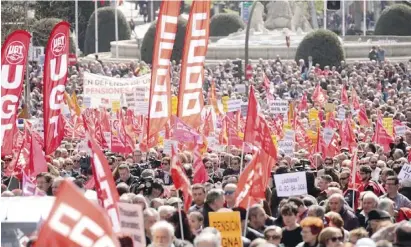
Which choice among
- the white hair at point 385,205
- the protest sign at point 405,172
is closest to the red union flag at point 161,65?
the protest sign at point 405,172

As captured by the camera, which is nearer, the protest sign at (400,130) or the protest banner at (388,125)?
Answer: the protest sign at (400,130)

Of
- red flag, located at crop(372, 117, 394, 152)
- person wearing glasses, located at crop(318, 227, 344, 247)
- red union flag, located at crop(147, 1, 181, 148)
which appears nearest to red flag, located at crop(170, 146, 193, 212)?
person wearing glasses, located at crop(318, 227, 344, 247)

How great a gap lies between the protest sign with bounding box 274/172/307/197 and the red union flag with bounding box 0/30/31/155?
427 centimetres

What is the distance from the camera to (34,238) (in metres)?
10.8

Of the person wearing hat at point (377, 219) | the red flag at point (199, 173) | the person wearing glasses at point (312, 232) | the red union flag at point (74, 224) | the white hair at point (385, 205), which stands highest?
the red union flag at point (74, 224)

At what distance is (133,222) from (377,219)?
223 centimetres

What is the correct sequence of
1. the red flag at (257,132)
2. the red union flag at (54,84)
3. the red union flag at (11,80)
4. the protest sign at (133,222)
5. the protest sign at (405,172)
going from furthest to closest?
1. the red union flag at (54,84)
2. the red union flag at (11,80)
3. the protest sign at (405,172)
4. the red flag at (257,132)
5. the protest sign at (133,222)

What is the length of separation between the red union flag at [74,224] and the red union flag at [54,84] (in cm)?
1034

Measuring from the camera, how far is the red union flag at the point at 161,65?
19.7 metres

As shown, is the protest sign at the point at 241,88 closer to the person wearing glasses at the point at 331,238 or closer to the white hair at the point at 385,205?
the white hair at the point at 385,205

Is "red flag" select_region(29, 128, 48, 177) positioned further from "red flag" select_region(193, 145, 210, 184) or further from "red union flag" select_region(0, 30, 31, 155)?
"red flag" select_region(193, 145, 210, 184)

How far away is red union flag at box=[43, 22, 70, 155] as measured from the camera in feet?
65.2

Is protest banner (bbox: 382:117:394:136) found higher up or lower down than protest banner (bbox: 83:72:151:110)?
higher up

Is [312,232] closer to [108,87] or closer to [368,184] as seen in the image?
[368,184]
